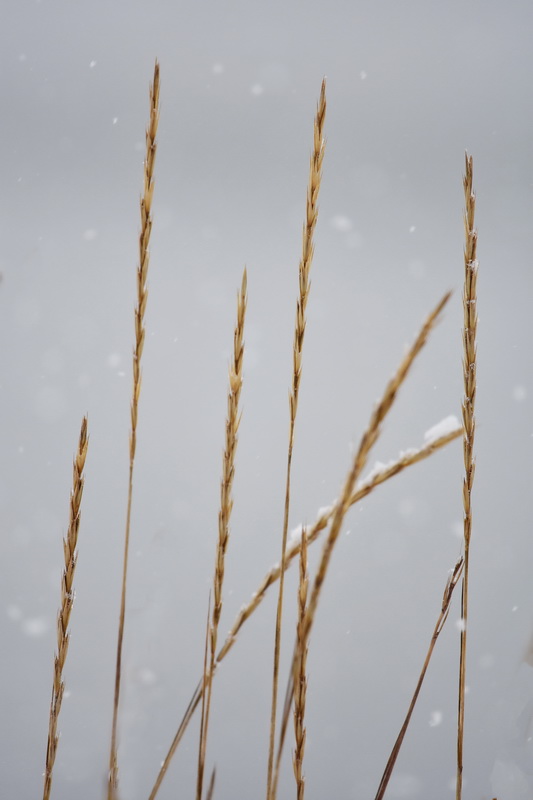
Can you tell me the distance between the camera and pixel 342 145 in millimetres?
1623

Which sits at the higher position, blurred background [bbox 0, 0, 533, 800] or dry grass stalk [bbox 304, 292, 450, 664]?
blurred background [bbox 0, 0, 533, 800]

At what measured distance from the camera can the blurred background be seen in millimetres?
1591

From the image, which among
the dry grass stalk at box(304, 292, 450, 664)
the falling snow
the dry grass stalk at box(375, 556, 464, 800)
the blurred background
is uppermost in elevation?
the blurred background

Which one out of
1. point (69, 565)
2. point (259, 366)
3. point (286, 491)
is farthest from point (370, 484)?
point (259, 366)

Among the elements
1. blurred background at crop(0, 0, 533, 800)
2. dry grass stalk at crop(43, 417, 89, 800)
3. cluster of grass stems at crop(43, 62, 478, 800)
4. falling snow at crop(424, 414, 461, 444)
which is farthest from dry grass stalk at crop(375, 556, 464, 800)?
blurred background at crop(0, 0, 533, 800)

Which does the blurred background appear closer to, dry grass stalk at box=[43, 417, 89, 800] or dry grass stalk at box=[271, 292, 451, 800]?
dry grass stalk at box=[43, 417, 89, 800]

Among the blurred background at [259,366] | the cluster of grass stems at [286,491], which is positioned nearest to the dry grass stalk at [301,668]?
the cluster of grass stems at [286,491]

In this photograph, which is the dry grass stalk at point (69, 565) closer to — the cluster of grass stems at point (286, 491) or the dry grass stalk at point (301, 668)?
the cluster of grass stems at point (286, 491)

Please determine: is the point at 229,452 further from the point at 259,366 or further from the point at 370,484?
the point at 259,366

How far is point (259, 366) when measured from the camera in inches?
64.7

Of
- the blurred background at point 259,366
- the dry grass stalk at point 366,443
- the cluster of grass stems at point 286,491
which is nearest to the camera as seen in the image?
the dry grass stalk at point 366,443

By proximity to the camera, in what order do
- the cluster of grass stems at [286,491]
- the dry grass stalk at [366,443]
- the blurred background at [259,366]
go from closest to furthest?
the dry grass stalk at [366,443] → the cluster of grass stems at [286,491] → the blurred background at [259,366]

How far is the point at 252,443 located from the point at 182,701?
0.75 meters

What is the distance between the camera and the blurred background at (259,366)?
1.59m
